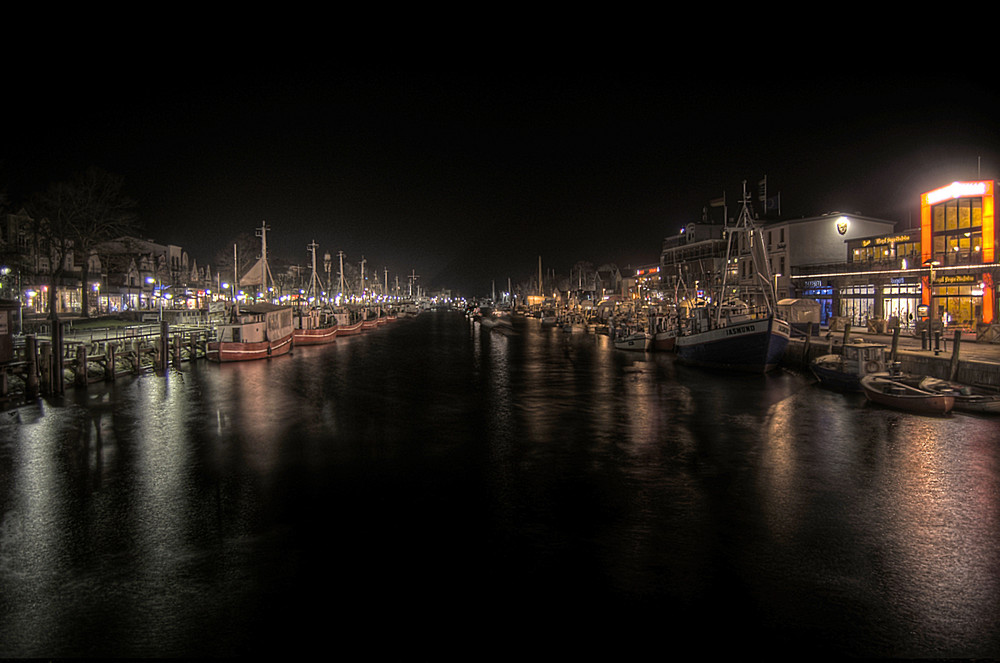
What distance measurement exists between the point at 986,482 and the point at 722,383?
50.7 feet

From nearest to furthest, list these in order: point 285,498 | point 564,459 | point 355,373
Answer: point 285,498
point 564,459
point 355,373

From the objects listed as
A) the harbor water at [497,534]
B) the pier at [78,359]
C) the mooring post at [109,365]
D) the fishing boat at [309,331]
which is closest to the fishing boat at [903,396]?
the harbor water at [497,534]

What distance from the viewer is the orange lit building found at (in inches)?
1265

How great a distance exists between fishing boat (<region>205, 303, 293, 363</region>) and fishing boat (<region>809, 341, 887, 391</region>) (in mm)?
31375

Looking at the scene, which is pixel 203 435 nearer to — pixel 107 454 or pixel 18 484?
pixel 107 454

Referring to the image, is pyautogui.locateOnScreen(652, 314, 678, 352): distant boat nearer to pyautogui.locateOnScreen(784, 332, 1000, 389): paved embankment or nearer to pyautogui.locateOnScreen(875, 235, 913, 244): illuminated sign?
pyautogui.locateOnScreen(784, 332, 1000, 389): paved embankment

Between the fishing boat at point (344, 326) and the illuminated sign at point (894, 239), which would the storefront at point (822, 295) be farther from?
the fishing boat at point (344, 326)

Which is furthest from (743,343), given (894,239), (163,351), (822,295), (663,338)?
(163,351)

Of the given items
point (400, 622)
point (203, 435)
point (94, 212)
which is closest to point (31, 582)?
point (400, 622)

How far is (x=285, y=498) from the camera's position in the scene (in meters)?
10.5

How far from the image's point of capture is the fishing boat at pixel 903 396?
704 inches

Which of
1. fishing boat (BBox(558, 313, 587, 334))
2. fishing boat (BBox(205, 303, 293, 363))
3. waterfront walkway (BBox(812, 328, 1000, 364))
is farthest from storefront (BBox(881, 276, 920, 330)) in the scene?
fishing boat (BBox(205, 303, 293, 363))

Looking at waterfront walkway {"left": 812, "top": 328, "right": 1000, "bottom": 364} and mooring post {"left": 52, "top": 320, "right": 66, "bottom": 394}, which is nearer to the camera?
mooring post {"left": 52, "top": 320, "right": 66, "bottom": 394}

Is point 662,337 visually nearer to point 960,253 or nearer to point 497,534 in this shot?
point 960,253
